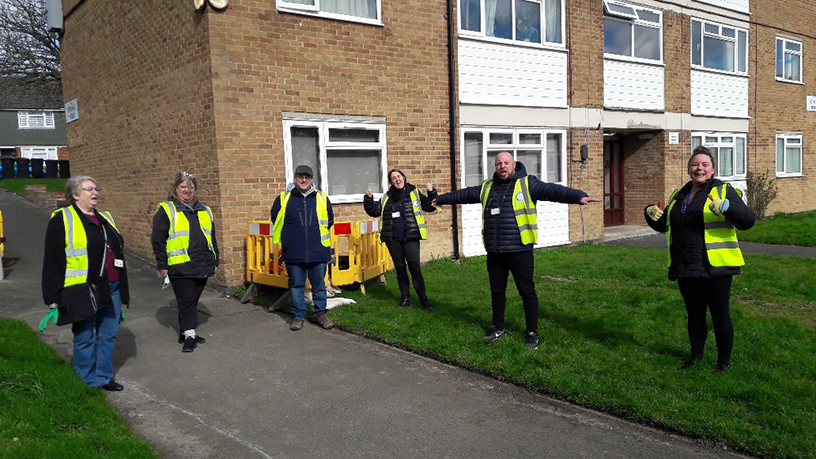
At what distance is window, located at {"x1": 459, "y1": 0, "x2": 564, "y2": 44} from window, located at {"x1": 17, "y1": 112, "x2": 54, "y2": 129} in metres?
44.2

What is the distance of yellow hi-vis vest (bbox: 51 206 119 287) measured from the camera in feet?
15.7

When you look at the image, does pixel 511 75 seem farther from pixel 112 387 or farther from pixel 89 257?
pixel 112 387

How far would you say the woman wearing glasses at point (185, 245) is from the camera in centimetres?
620

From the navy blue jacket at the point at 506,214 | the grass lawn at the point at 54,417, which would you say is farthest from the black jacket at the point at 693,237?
the grass lawn at the point at 54,417

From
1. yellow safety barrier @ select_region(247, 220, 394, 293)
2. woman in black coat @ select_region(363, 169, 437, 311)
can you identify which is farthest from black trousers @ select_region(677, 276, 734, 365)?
yellow safety barrier @ select_region(247, 220, 394, 293)

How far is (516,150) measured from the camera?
41.2ft

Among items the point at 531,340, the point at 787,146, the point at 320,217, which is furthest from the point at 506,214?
the point at 787,146

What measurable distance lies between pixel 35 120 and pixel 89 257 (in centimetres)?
4873

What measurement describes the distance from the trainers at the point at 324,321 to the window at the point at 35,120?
47.3m

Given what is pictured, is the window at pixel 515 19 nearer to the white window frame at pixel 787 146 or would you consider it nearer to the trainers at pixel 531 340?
the trainers at pixel 531 340

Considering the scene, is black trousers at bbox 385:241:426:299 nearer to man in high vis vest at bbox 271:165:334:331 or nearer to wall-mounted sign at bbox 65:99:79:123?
man in high vis vest at bbox 271:165:334:331

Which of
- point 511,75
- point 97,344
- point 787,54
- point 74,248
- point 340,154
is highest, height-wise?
point 787,54

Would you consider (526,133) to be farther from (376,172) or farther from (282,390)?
(282,390)

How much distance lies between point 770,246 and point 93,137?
44.4 ft
